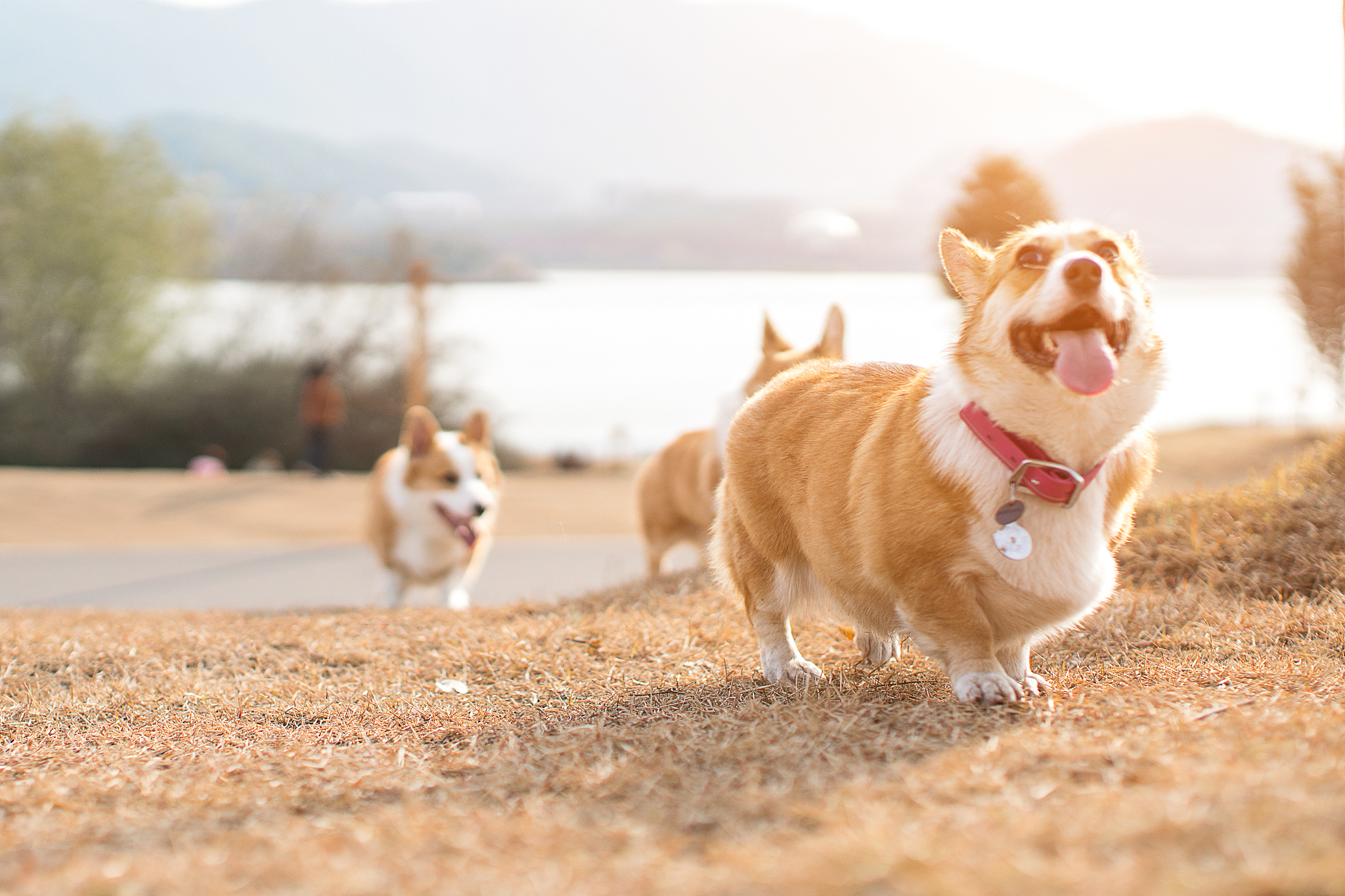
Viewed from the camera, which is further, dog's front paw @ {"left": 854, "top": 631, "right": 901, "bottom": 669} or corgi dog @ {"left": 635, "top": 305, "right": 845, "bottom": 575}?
corgi dog @ {"left": 635, "top": 305, "right": 845, "bottom": 575}

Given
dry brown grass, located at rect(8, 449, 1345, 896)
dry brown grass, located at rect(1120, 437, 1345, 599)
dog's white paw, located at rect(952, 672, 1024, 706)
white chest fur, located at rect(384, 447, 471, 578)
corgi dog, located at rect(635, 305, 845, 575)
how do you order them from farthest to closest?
1. white chest fur, located at rect(384, 447, 471, 578)
2. corgi dog, located at rect(635, 305, 845, 575)
3. dry brown grass, located at rect(1120, 437, 1345, 599)
4. dog's white paw, located at rect(952, 672, 1024, 706)
5. dry brown grass, located at rect(8, 449, 1345, 896)

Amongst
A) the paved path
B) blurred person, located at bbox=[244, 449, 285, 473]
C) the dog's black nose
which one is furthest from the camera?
blurred person, located at bbox=[244, 449, 285, 473]

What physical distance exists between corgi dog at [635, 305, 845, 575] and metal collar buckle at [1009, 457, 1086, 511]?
2.58m

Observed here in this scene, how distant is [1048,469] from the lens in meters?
2.63

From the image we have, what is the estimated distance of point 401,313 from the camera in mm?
31219

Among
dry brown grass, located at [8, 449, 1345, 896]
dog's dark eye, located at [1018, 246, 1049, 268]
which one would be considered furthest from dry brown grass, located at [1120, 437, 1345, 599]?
dog's dark eye, located at [1018, 246, 1049, 268]

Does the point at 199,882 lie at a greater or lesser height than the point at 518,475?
greater

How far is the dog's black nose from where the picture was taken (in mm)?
2467

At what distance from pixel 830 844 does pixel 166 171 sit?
99.5 ft

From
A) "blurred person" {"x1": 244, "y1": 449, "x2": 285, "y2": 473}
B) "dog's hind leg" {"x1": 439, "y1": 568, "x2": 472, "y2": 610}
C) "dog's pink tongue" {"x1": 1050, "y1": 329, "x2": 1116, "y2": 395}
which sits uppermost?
"dog's pink tongue" {"x1": 1050, "y1": 329, "x2": 1116, "y2": 395}

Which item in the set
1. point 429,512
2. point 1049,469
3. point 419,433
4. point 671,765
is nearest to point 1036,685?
point 1049,469

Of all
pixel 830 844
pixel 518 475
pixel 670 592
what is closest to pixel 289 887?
pixel 830 844

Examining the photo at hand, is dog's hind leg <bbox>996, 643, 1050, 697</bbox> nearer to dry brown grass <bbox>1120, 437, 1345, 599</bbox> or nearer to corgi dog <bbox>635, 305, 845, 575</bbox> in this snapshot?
dry brown grass <bbox>1120, 437, 1345, 599</bbox>

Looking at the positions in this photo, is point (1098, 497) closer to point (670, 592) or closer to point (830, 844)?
point (830, 844)
